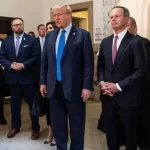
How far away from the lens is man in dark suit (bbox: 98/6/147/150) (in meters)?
2.06

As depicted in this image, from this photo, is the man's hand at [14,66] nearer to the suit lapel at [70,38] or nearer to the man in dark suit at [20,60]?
the man in dark suit at [20,60]

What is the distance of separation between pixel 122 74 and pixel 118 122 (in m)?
0.48

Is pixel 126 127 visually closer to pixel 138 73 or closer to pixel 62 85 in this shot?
pixel 138 73

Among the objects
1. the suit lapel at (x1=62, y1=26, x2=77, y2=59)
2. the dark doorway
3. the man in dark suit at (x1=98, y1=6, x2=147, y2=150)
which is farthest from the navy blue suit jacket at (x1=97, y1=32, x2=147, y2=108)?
the dark doorway

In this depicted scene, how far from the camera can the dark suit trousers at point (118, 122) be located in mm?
2146

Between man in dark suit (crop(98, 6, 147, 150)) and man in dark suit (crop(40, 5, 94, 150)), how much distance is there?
0.56 ft

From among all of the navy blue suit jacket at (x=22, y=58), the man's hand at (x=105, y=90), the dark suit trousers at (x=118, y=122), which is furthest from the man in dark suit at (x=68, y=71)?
the navy blue suit jacket at (x=22, y=58)

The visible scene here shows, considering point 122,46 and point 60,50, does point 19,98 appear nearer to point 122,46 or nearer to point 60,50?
point 60,50

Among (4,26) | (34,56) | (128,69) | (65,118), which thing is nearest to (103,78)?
(128,69)

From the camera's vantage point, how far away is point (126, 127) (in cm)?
218

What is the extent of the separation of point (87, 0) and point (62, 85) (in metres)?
3.46

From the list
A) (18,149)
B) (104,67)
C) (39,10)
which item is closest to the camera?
(104,67)

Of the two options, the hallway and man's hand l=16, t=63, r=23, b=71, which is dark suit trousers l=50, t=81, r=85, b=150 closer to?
the hallway

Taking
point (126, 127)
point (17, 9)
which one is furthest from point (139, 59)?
point (17, 9)
